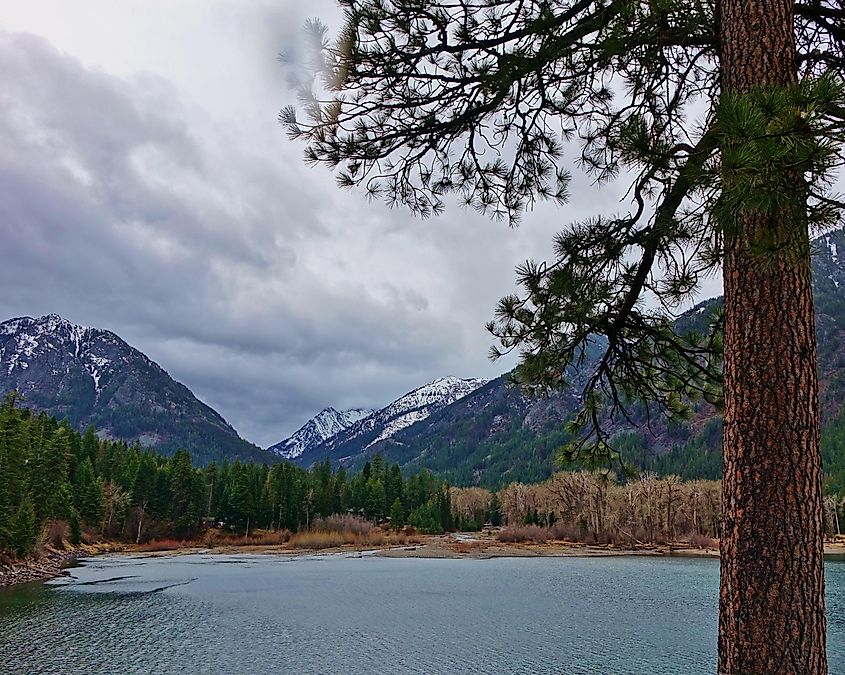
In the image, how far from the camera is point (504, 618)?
23.5 metres

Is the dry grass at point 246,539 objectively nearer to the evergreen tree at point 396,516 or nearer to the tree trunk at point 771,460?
the evergreen tree at point 396,516

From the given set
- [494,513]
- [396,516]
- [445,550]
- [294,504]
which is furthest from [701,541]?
[294,504]

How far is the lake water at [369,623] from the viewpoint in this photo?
16797mm

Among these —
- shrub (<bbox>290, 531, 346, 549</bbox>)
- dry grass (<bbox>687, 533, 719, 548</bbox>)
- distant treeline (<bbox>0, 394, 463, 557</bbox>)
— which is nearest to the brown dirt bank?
distant treeline (<bbox>0, 394, 463, 557</bbox>)

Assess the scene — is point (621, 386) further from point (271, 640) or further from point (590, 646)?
point (271, 640)

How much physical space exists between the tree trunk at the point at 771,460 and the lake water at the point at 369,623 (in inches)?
576

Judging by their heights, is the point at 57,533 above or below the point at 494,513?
above

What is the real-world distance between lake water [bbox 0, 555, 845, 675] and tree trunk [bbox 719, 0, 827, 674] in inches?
576

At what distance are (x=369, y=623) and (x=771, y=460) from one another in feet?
71.8

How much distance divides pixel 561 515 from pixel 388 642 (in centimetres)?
6215

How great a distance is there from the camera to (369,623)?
22.5 metres

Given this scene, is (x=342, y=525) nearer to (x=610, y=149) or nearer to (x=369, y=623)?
(x=369, y=623)

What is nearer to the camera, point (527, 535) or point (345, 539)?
point (527, 535)

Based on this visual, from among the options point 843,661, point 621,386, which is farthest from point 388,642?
point 621,386
